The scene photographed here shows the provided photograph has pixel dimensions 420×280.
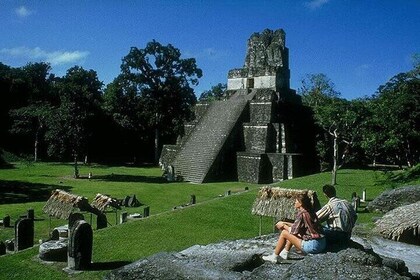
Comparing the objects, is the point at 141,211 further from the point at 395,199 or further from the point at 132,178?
the point at 132,178

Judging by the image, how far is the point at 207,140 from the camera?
31.3 m

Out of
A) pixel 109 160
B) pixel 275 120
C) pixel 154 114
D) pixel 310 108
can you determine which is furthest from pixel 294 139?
pixel 109 160

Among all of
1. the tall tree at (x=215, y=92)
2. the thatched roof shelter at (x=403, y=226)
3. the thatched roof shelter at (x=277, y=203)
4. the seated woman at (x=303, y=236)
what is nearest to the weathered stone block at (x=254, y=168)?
the thatched roof shelter at (x=277, y=203)

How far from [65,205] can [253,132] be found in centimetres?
1943

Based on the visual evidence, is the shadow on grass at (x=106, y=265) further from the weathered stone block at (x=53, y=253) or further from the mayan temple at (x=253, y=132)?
the mayan temple at (x=253, y=132)

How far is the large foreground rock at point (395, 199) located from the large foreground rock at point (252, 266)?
266 inches

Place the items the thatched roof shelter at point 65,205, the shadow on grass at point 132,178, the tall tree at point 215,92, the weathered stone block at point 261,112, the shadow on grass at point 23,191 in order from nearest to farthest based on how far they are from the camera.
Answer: the thatched roof shelter at point 65,205 < the shadow on grass at point 23,191 < the shadow on grass at point 132,178 < the weathered stone block at point 261,112 < the tall tree at point 215,92

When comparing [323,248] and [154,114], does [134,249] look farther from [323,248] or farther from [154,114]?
[154,114]

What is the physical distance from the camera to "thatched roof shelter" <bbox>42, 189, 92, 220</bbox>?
1280 cm

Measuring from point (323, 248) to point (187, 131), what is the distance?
2838cm

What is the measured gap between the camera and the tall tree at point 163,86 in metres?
38.8

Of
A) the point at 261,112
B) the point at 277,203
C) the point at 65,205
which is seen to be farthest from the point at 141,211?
the point at 261,112

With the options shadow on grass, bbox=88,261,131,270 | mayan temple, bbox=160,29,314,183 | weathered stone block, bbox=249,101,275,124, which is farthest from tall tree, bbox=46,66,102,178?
shadow on grass, bbox=88,261,131,270

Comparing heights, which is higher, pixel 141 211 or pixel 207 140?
pixel 207 140
